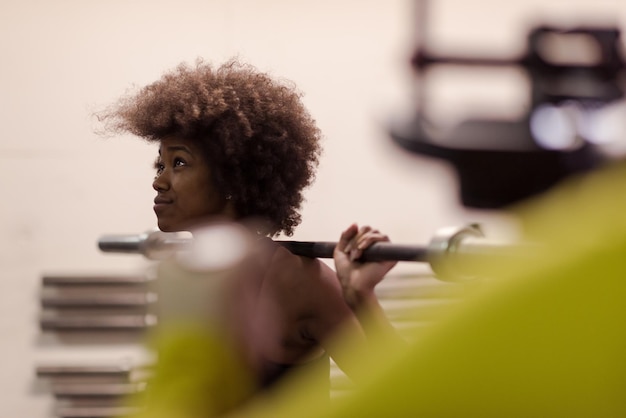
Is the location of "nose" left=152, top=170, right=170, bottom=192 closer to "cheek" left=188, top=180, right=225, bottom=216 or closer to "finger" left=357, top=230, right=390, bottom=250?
"cheek" left=188, top=180, right=225, bottom=216

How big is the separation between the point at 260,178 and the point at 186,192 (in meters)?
0.05

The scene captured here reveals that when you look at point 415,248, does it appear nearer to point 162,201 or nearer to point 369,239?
point 369,239

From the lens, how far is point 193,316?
1.44 feet

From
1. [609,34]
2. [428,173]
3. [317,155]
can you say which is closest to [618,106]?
[609,34]

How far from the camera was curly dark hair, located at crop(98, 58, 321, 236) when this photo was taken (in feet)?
1.87

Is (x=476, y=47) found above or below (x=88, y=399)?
above

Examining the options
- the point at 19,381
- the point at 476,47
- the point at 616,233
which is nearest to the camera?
the point at 616,233

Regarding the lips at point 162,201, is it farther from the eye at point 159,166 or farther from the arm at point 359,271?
the arm at point 359,271

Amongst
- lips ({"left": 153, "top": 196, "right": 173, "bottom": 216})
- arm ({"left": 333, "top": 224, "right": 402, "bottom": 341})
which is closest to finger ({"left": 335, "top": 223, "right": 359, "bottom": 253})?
arm ({"left": 333, "top": 224, "right": 402, "bottom": 341})

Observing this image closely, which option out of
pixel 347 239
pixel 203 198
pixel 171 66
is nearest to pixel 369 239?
pixel 347 239

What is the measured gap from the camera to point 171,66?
2.14 feet

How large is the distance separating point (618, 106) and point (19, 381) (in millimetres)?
848

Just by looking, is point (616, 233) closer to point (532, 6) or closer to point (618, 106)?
point (618, 106)

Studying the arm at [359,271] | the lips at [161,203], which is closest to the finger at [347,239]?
the arm at [359,271]
